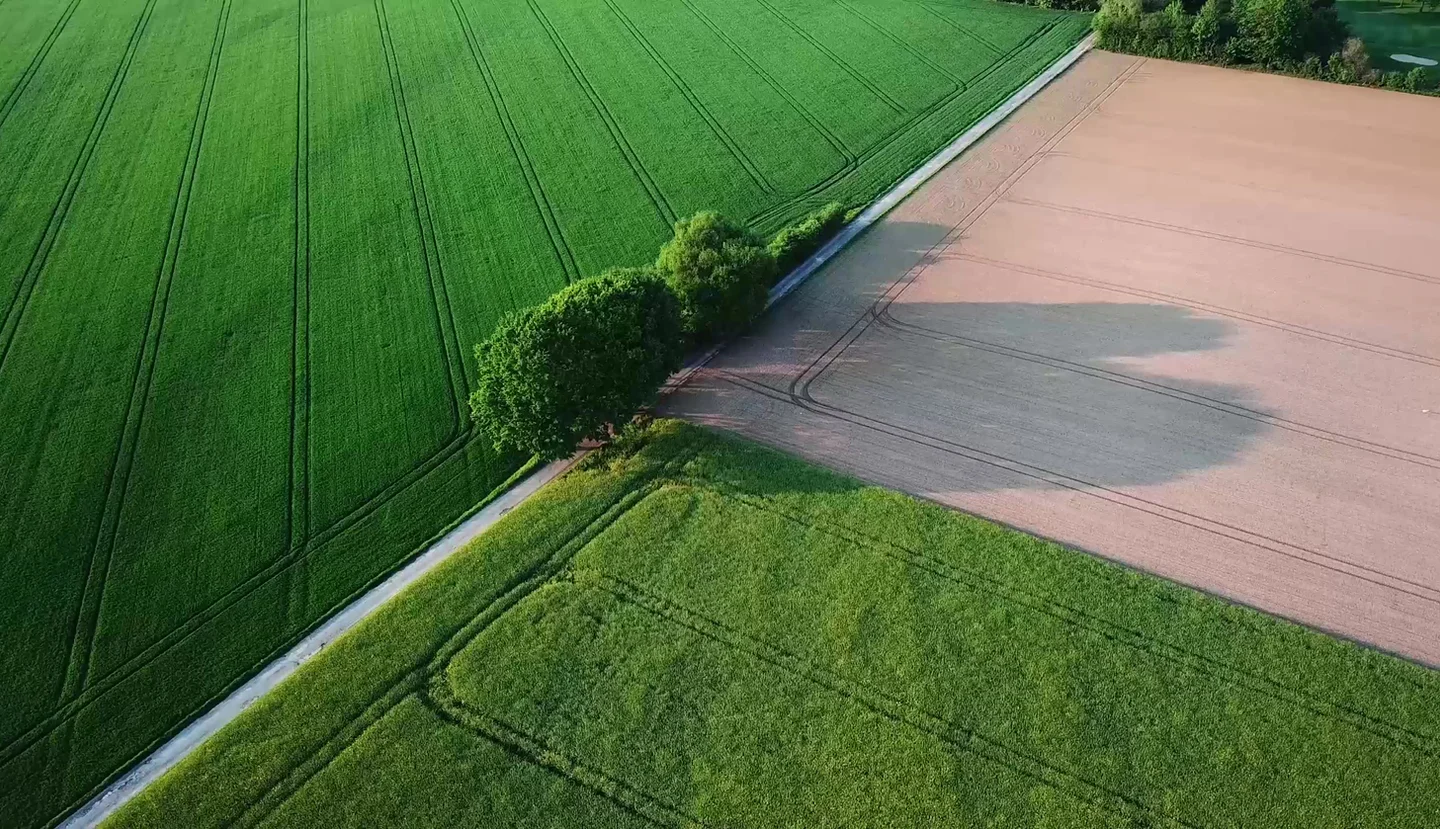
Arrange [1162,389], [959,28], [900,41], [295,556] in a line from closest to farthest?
[295,556] < [1162,389] < [900,41] < [959,28]

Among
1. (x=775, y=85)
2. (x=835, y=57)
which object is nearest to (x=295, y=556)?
(x=775, y=85)

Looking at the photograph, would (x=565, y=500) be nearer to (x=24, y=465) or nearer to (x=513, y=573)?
(x=513, y=573)

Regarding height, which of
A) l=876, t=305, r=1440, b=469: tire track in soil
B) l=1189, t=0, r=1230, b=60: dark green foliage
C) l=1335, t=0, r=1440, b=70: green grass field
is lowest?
→ l=876, t=305, r=1440, b=469: tire track in soil

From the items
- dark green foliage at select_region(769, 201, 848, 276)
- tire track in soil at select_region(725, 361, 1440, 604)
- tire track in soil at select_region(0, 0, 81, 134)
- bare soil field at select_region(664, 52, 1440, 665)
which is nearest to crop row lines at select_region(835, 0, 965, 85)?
bare soil field at select_region(664, 52, 1440, 665)

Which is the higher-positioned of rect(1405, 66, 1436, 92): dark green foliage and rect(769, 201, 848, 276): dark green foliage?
rect(1405, 66, 1436, 92): dark green foliage

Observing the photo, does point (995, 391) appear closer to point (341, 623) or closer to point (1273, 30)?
point (341, 623)

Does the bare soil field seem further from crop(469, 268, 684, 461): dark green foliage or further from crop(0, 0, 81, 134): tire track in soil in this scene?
crop(0, 0, 81, 134): tire track in soil
